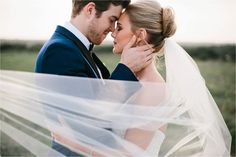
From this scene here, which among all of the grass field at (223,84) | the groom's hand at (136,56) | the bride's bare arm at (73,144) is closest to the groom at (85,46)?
the groom's hand at (136,56)

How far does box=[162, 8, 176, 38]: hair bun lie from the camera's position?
1.46 m

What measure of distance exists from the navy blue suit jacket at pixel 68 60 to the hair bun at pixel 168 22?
188 millimetres

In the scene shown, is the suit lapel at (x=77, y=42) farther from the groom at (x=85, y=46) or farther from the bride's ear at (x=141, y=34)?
the bride's ear at (x=141, y=34)

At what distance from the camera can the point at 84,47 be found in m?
1.40

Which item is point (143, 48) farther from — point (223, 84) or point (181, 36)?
point (223, 84)

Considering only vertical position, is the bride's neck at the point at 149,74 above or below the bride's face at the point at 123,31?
below

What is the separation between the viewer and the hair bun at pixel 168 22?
57.4 inches

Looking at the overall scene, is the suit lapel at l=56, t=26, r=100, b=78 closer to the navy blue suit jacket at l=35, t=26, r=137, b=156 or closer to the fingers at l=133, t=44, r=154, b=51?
the navy blue suit jacket at l=35, t=26, r=137, b=156

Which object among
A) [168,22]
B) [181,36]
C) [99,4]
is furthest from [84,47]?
[181,36]

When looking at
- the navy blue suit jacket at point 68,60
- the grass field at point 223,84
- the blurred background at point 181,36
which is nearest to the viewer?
the navy blue suit jacket at point 68,60

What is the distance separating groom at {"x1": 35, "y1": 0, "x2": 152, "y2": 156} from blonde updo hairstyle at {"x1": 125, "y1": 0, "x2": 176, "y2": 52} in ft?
0.11

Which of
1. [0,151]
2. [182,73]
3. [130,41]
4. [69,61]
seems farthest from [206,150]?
[0,151]

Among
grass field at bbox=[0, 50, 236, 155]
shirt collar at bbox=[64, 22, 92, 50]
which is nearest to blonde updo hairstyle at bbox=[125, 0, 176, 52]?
shirt collar at bbox=[64, 22, 92, 50]

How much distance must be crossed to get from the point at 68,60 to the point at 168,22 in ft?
1.12
